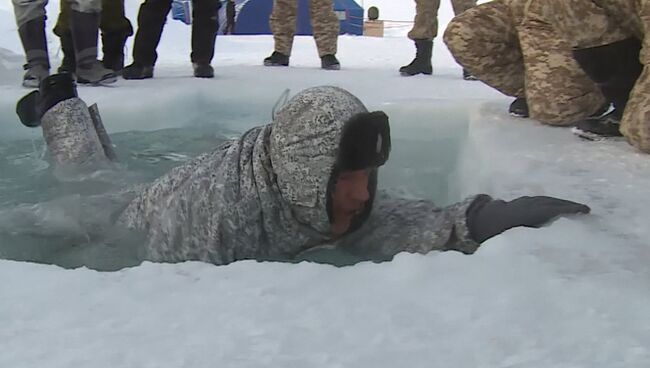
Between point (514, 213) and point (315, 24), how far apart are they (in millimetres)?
2802

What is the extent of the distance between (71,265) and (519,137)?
1007mm

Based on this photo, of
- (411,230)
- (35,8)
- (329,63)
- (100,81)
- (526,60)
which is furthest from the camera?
(329,63)

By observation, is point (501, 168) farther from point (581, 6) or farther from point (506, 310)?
point (506, 310)

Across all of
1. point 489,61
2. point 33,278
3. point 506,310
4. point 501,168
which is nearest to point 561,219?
point 506,310

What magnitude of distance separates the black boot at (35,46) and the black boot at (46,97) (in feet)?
2.43

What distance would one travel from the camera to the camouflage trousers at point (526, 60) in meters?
1.85

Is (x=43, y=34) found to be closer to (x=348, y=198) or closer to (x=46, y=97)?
(x=46, y=97)

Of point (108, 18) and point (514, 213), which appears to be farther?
point (108, 18)

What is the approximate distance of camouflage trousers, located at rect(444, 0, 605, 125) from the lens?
1.85m

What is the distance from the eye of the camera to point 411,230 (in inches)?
50.4

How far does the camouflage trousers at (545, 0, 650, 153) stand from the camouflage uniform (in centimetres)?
49

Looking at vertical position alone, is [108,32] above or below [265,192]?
below

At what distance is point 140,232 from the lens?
148 centimetres

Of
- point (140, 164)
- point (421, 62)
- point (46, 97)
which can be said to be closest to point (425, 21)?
point (421, 62)
